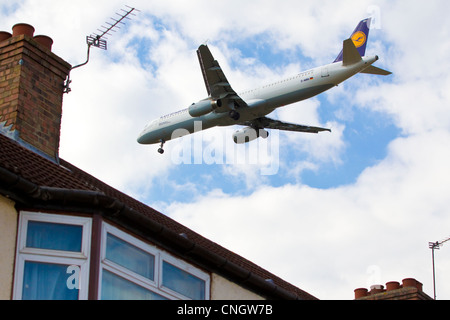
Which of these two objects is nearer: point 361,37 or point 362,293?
point 362,293

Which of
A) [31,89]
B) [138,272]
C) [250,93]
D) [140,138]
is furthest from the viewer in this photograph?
[140,138]

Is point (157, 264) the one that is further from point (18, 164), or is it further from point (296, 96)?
point (296, 96)

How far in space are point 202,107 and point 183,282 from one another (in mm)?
29887

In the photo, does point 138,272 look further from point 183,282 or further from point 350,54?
point 350,54

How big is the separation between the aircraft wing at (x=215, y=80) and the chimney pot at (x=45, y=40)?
24.3 m

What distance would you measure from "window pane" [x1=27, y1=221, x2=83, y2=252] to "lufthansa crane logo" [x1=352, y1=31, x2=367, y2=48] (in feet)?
120

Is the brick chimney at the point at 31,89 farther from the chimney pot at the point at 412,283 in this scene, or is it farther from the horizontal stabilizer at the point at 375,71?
the horizontal stabilizer at the point at 375,71

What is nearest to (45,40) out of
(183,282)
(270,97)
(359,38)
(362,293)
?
(183,282)

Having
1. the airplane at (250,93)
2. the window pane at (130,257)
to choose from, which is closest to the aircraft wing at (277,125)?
the airplane at (250,93)

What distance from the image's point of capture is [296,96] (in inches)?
1564

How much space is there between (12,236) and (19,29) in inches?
245

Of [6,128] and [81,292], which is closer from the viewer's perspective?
[81,292]

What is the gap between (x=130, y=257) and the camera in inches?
348
